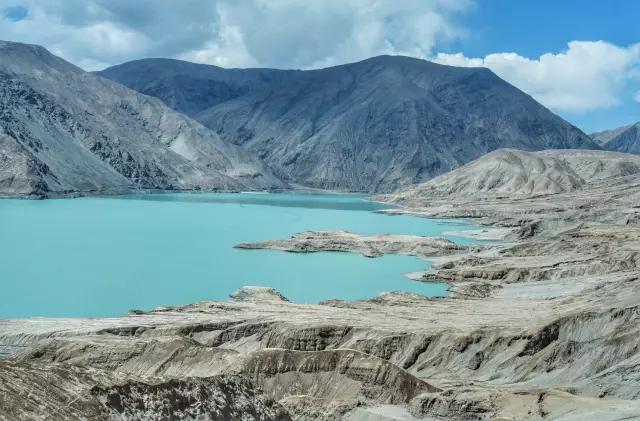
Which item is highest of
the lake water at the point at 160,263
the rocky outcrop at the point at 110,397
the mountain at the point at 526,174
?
the mountain at the point at 526,174

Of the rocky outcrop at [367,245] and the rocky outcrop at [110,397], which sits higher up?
the rocky outcrop at [110,397]

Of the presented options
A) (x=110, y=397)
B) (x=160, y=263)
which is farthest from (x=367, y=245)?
(x=110, y=397)

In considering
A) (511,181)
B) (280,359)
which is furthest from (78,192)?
(280,359)

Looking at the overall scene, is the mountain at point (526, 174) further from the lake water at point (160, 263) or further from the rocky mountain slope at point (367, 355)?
the rocky mountain slope at point (367, 355)

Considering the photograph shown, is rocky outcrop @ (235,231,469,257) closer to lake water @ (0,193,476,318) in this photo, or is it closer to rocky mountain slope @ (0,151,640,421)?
lake water @ (0,193,476,318)

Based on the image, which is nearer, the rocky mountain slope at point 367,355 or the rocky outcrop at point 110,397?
the rocky outcrop at point 110,397

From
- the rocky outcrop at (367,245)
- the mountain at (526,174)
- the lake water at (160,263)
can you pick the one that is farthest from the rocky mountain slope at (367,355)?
the mountain at (526,174)

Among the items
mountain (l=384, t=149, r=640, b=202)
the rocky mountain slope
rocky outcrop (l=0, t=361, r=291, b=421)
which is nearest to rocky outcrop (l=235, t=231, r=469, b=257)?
the rocky mountain slope
